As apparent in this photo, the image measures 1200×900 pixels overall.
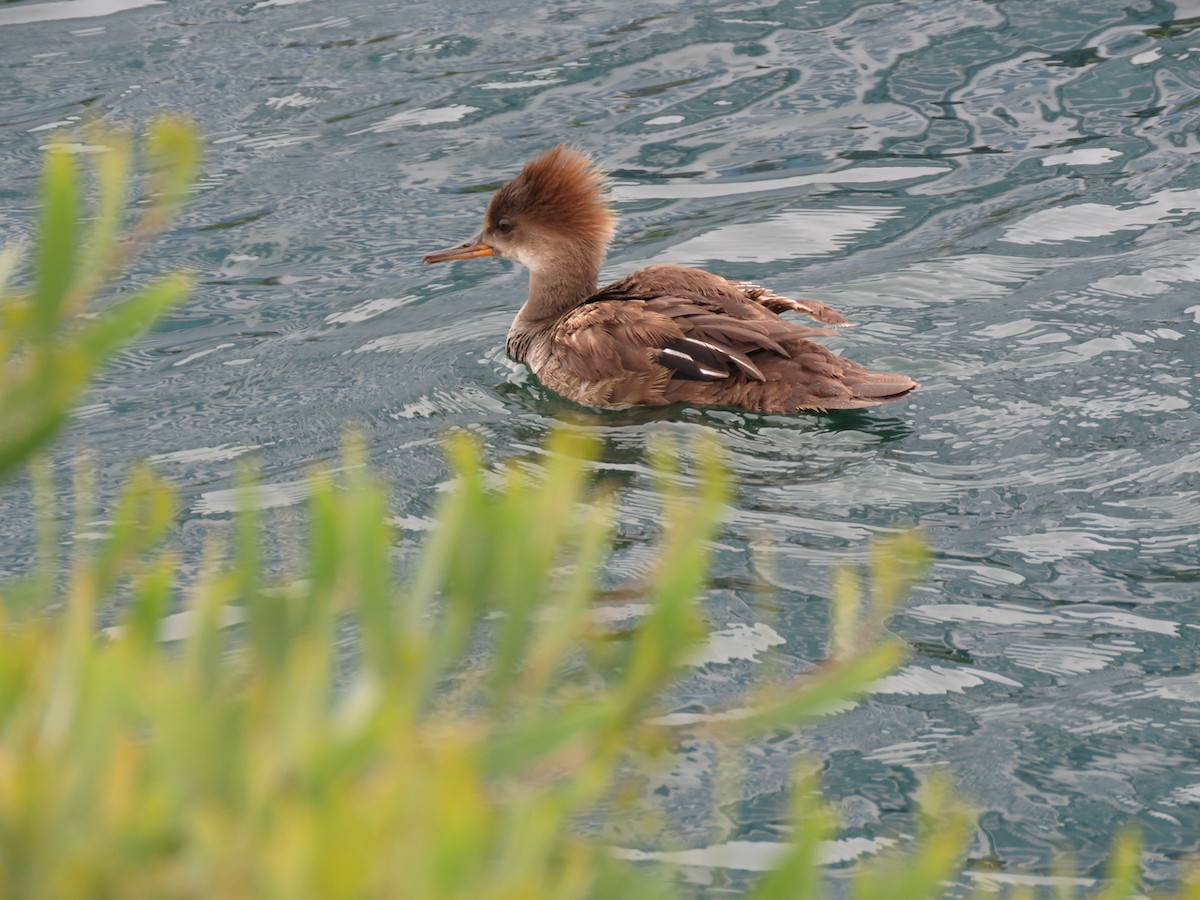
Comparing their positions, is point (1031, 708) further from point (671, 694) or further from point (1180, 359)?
point (1180, 359)

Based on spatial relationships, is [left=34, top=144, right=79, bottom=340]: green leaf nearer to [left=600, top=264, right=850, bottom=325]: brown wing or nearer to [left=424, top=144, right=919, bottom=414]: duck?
[left=424, top=144, right=919, bottom=414]: duck

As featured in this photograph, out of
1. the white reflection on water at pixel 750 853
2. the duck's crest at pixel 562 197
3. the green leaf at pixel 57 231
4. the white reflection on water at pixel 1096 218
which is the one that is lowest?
the white reflection on water at pixel 750 853

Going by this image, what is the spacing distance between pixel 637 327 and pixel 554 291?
103cm

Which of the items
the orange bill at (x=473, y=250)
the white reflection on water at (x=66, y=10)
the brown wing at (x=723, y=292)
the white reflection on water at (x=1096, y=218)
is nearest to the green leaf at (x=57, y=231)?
the brown wing at (x=723, y=292)

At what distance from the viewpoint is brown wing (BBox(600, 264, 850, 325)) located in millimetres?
6609

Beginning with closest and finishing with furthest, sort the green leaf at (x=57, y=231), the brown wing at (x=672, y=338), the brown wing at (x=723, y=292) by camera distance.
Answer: the green leaf at (x=57, y=231)
the brown wing at (x=672, y=338)
the brown wing at (x=723, y=292)

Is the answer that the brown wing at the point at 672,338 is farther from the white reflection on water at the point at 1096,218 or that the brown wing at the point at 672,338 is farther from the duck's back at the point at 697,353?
the white reflection on water at the point at 1096,218

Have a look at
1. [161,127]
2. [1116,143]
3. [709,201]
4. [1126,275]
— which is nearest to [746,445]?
[1126,275]

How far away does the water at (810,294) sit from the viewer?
4238 mm

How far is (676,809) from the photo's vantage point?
388 cm

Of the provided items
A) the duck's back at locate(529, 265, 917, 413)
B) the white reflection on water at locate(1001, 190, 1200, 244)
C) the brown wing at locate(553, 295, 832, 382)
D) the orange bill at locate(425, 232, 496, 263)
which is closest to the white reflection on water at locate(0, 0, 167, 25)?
the orange bill at locate(425, 232, 496, 263)

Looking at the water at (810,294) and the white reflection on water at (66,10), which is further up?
the white reflection on water at (66,10)

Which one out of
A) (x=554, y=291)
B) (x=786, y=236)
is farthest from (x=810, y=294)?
(x=554, y=291)

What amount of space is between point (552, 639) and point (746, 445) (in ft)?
→ 16.2
